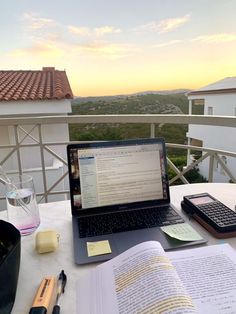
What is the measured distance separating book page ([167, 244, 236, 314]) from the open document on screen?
27 cm

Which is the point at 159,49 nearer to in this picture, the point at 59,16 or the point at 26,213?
the point at 59,16

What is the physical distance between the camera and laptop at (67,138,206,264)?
0.72m

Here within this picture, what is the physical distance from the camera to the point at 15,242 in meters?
0.48

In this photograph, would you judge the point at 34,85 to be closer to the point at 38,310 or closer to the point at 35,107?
the point at 35,107

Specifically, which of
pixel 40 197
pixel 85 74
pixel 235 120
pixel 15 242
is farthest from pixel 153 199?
pixel 85 74

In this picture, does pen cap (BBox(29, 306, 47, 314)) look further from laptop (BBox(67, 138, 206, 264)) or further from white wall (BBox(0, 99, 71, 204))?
white wall (BBox(0, 99, 71, 204))

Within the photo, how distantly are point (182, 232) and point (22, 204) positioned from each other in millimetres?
481

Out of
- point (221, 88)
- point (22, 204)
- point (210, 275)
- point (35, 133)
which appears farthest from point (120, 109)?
point (221, 88)

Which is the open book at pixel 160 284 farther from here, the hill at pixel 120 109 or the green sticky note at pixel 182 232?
the hill at pixel 120 109

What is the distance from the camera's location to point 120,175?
0.78 metres

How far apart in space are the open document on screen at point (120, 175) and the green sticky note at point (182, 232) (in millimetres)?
144

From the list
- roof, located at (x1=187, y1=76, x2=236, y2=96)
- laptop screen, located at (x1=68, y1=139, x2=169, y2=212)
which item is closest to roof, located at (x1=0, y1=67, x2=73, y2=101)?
laptop screen, located at (x1=68, y1=139, x2=169, y2=212)

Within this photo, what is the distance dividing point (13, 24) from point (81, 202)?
3.66 metres

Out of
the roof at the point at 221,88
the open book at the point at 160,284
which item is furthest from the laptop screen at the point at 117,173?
the roof at the point at 221,88
